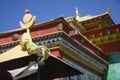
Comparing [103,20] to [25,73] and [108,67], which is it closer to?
[108,67]

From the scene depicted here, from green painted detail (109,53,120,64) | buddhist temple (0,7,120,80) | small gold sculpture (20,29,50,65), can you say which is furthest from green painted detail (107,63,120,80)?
small gold sculpture (20,29,50,65)

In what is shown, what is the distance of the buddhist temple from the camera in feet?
17.6

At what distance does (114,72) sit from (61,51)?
3.96 m

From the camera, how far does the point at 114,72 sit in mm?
13234

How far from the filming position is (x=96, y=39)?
14875mm

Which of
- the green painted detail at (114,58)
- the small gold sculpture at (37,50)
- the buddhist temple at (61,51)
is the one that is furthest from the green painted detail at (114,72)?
the small gold sculpture at (37,50)

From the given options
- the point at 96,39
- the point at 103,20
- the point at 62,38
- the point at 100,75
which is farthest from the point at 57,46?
the point at 103,20

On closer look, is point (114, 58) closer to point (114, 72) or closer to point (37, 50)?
point (114, 72)

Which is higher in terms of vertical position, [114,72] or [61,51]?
[61,51]

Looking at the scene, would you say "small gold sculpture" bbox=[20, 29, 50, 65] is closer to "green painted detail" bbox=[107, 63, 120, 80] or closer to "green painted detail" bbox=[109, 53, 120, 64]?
"green painted detail" bbox=[107, 63, 120, 80]

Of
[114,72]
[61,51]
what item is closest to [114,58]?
[114,72]

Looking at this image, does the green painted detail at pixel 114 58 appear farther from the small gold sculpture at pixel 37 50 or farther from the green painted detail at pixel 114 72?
the small gold sculpture at pixel 37 50

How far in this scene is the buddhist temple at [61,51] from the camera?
5355 mm

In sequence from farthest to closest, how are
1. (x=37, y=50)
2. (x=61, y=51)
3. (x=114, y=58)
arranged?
(x=114, y=58) < (x=61, y=51) < (x=37, y=50)
